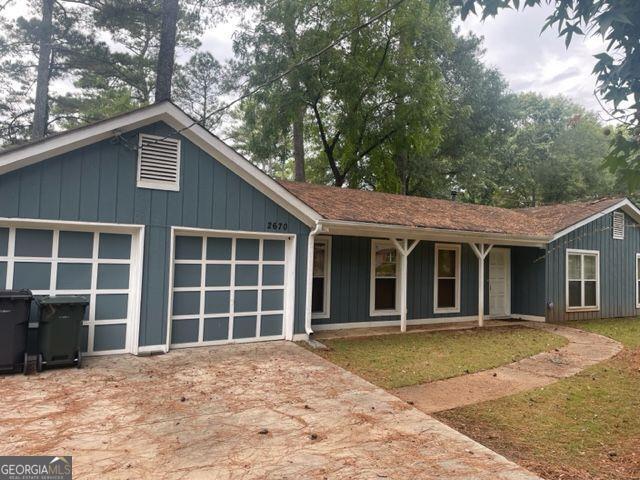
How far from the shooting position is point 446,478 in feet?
10.6

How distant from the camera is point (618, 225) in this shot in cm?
1347

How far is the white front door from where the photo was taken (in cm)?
1257

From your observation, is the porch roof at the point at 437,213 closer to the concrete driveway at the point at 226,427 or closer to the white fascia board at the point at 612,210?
the white fascia board at the point at 612,210

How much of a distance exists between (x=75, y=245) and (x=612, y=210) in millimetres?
14595

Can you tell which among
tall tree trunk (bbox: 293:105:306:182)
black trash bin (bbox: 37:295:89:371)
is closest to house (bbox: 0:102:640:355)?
black trash bin (bbox: 37:295:89:371)

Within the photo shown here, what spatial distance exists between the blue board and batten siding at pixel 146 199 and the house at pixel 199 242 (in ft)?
0.06

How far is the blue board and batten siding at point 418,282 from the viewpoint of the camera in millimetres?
9852

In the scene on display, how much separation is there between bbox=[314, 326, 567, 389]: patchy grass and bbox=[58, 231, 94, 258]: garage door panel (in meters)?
4.20

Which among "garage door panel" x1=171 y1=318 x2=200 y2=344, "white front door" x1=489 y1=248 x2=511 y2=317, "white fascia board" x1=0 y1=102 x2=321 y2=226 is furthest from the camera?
"white front door" x1=489 y1=248 x2=511 y2=317

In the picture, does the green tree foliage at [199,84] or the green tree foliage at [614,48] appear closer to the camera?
the green tree foliage at [614,48]

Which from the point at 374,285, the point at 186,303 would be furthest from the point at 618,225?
the point at 186,303

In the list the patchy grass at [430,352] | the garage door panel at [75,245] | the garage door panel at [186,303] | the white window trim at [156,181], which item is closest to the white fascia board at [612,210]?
the patchy grass at [430,352]

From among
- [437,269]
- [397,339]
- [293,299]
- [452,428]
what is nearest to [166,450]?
[452,428]

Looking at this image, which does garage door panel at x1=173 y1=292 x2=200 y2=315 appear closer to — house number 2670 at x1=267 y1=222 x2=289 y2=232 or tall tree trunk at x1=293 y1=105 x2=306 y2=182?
house number 2670 at x1=267 y1=222 x2=289 y2=232
